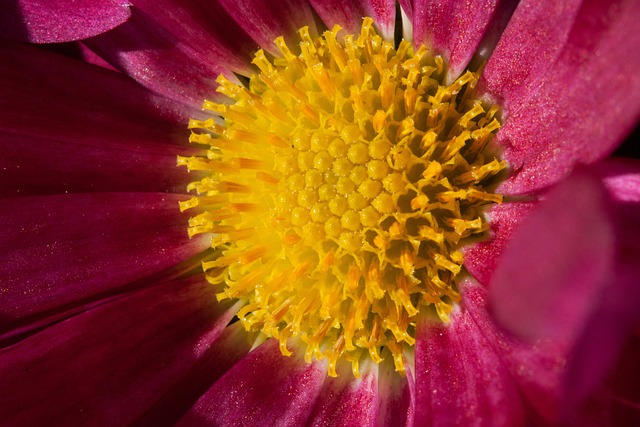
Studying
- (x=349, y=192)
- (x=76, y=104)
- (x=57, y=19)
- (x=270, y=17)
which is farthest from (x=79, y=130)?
(x=349, y=192)

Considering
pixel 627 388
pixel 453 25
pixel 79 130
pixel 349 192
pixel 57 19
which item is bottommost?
pixel 627 388

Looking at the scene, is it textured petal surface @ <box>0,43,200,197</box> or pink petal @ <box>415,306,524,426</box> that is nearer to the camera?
pink petal @ <box>415,306,524,426</box>

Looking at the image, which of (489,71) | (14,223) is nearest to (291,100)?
(489,71)

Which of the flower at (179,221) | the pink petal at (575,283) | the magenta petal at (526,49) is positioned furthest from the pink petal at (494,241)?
the pink petal at (575,283)

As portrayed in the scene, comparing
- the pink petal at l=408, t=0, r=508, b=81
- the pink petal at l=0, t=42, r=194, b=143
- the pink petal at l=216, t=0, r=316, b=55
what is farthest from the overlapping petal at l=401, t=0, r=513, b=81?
the pink petal at l=0, t=42, r=194, b=143

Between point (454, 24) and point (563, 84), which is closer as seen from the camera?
point (563, 84)

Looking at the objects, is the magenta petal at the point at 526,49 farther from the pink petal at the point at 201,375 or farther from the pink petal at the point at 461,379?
the pink petal at the point at 201,375

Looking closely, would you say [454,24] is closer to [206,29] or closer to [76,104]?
[206,29]

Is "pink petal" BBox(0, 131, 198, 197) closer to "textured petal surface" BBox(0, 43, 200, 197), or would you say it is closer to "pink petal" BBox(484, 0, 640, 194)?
"textured petal surface" BBox(0, 43, 200, 197)
